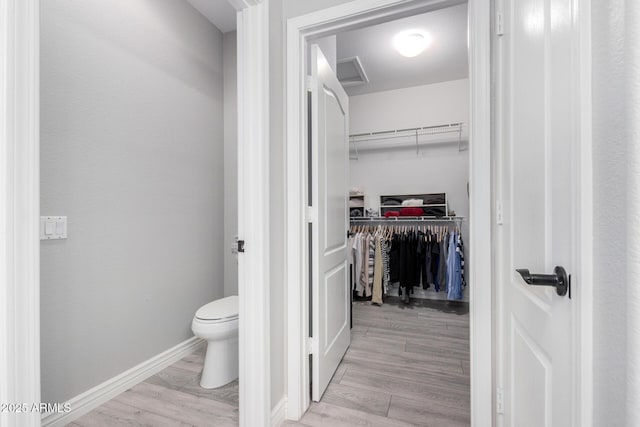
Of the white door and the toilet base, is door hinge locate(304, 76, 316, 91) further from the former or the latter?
the toilet base

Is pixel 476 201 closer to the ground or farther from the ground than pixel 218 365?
farther from the ground

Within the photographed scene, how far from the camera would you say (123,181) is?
1.87 metres

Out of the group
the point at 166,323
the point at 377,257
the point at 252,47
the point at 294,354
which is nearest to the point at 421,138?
the point at 377,257

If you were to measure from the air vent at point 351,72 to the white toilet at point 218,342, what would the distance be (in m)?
2.83

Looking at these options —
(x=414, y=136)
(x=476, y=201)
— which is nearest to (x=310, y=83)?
(x=476, y=201)

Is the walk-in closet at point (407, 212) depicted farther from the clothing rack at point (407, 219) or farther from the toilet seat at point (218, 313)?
the toilet seat at point (218, 313)

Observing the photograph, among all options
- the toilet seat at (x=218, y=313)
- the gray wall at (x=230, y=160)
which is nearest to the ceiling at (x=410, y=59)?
the gray wall at (x=230, y=160)

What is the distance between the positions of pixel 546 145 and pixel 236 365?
2088mm

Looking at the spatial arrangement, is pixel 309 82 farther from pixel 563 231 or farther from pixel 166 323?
pixel 166 323

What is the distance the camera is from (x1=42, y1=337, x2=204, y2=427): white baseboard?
150 cm

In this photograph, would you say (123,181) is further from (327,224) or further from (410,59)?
(410,59)

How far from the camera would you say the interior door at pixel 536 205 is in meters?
0.61

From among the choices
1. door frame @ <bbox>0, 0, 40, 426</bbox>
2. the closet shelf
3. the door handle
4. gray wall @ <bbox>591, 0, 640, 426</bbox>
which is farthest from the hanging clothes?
door frame @ <bbox>0, 0, 40, 426</bbox>

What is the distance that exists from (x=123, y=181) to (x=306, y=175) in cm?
125
